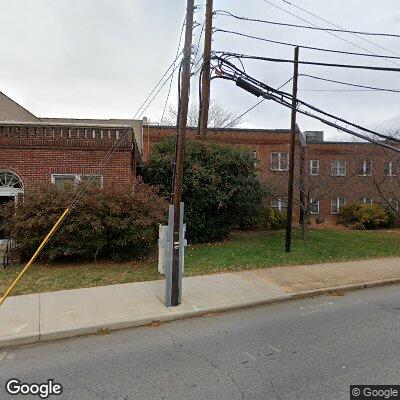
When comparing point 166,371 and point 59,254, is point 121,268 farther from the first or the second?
point 166,371

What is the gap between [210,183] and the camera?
41.5 feet

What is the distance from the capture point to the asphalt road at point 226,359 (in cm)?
341

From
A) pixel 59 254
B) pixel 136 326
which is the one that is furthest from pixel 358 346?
pixel 59 254

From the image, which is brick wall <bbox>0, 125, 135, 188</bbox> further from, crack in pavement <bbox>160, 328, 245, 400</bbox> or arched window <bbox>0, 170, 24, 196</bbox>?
crack in pavement <bbox>160, 328, 245, 400</bbox>

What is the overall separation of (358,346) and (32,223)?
7428 mm

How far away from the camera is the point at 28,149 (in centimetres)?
1092

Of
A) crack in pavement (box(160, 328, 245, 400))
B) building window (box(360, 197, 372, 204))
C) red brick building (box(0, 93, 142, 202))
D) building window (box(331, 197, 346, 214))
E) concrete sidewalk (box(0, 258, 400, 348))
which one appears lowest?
crack in pavement (box(160, 328, 245, 400))

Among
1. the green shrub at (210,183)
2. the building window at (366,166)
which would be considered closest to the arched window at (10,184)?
the green shrub at (210,183)

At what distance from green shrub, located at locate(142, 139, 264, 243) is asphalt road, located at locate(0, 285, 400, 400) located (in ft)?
23.7

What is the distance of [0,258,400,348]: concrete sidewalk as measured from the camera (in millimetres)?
4879

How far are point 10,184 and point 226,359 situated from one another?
9.77 meters

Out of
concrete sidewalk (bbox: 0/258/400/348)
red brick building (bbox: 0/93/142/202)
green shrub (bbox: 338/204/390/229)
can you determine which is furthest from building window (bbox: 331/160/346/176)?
red brick building (bbox: 0/93/142/202)

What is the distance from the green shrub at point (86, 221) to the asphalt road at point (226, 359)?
13.5 ft

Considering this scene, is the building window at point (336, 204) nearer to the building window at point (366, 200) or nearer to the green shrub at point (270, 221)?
the building window at point (366, 200)
